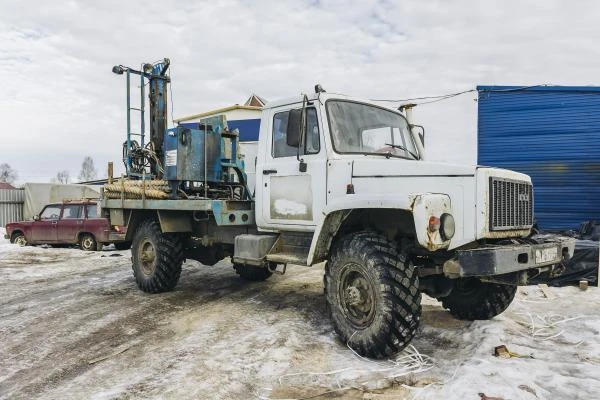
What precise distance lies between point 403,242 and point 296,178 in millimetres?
1411

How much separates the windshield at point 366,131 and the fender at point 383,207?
758 millimetres

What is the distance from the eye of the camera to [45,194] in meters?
22.3

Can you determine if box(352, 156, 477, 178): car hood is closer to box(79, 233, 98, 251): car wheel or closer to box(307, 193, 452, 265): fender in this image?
box(307, 193, 452, 265): fender

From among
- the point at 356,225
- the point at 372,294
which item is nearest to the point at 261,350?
the point at 372,294

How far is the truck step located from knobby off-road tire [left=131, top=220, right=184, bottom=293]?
2056mm

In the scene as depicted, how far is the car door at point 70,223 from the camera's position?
13.4 metres

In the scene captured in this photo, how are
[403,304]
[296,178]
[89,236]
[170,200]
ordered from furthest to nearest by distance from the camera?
[89,236]
[170,200]
[296,178]
[403,304]

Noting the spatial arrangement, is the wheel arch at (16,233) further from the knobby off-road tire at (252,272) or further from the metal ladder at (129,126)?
the knobby off-road tire at (252,272)

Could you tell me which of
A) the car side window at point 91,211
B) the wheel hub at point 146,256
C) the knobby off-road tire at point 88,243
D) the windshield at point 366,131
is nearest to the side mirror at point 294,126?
the windshield at point 366,131

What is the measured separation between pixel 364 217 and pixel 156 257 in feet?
11.5

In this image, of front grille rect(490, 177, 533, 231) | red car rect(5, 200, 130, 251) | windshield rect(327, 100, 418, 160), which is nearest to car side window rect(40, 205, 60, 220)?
red car rect(5, 200, 130, 251)

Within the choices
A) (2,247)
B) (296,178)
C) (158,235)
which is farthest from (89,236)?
(296,178)

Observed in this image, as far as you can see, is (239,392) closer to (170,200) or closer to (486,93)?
(170,200)

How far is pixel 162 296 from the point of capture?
6.86 m
